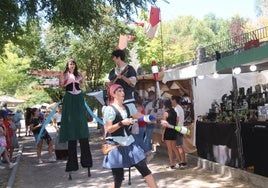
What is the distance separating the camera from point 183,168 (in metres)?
8.91

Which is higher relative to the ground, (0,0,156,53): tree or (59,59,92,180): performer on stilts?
(0,0,156,53): tree

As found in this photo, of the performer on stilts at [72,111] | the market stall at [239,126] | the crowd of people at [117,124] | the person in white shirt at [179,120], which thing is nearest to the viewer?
the crowd of people at [117,124]

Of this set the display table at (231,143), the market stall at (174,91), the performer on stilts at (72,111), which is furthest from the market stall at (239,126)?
the performer on stilts at (72,111)

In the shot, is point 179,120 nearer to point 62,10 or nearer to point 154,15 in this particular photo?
point 154,15

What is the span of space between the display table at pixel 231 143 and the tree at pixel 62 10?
3.68 m

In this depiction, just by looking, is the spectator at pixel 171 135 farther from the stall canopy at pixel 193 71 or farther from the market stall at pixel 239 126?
the stall canopy at pixel 193 71

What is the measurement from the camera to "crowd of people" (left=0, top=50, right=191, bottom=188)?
491cm

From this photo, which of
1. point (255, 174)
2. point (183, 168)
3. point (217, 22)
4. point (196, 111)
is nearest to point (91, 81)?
point (196, 111)

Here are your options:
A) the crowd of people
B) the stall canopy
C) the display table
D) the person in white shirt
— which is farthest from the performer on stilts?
the stall canopy

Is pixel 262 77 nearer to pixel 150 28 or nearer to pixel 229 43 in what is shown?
pixel 229 43

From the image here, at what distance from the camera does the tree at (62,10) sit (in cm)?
1020

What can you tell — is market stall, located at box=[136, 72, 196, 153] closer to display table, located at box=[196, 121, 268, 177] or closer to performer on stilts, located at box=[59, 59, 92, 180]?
display table, located at box=[196, 121, 268, 177]

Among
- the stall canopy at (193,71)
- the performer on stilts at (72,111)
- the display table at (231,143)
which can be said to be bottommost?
the display table at (231,143)

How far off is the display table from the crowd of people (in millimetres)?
553
